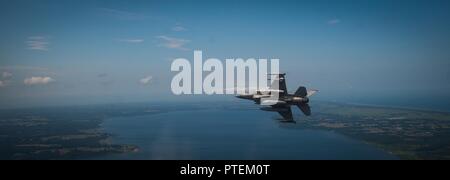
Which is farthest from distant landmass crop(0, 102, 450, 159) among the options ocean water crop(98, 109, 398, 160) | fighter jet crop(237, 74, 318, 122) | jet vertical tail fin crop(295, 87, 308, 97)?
jet vertical tail fin crop(295, 87, 308, 97)

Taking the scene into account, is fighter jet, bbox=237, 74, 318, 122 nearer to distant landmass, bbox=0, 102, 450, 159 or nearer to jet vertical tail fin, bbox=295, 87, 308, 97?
jet vertical tail fin, bbox=295, 87, 308, 97

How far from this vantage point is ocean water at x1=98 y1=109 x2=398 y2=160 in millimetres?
90938

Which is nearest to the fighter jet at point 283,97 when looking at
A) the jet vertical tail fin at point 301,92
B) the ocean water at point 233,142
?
the jet vertical tail fin at point 301,92

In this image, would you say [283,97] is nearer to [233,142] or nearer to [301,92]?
[301,92]

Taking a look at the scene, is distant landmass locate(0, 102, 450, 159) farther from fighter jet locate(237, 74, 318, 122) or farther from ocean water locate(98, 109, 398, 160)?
fighter jet locate(237, 74, 318, 122)

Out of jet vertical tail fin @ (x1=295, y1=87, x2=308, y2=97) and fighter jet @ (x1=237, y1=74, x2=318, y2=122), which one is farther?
jet vertical tail fin @ (x1=295, y1=87, x2=308, y2=97)

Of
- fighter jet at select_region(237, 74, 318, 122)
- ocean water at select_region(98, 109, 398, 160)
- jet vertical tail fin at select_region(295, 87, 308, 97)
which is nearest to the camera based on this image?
fighter jet at select_region(237, 74, 318, 122)

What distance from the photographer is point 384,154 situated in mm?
92375

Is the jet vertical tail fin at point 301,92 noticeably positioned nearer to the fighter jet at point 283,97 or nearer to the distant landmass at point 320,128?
the fighter jet at point 283,97

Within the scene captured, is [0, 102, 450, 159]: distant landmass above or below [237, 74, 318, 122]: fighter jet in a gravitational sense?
below

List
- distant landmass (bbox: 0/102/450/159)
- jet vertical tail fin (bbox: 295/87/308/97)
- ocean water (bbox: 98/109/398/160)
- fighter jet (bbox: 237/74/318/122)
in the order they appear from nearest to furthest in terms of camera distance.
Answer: fighter jet (bbox: 237/74/318/122) < jet vertical tail fin (bbox: 295/87/308/97) < ocean water (bbox: 98/109/398/160) < distant landmass (bbox: 0/102/450/159)

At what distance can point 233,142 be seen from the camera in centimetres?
10850
